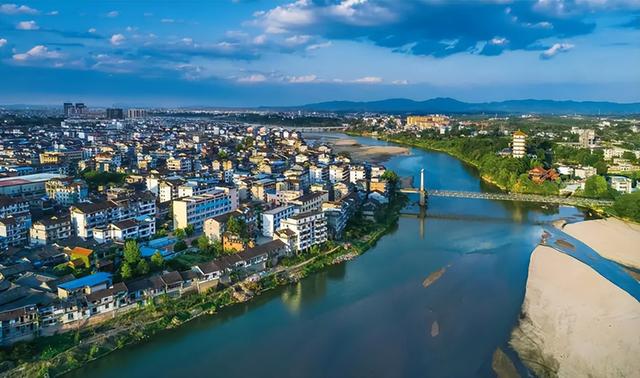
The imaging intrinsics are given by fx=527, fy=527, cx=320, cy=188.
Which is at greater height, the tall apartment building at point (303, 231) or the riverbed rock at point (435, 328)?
the tall apartment building at point (303, 231)

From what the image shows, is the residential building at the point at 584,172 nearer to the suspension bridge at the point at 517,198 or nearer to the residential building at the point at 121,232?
the suspension bridge at the point at 517,198

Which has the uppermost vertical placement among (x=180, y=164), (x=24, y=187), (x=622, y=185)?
(x=180, y=164)

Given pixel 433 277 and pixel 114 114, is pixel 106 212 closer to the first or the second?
pixel 433 277

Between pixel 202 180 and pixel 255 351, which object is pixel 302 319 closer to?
pixel 255 351

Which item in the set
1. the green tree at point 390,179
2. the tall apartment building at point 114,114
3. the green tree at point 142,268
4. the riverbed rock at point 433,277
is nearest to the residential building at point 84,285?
the green tree at point 142,268

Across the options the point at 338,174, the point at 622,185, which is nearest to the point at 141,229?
the point at 338,174

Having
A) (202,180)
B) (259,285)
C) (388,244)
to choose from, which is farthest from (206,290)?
(202,180)

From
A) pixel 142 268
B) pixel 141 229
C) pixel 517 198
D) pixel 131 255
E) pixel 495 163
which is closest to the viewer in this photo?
pixel 142 268
